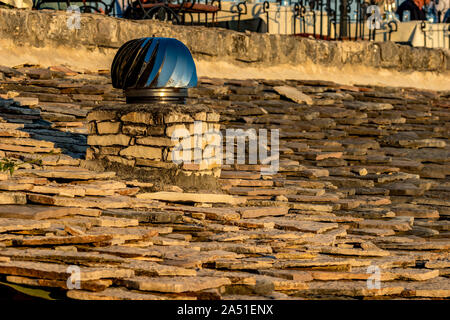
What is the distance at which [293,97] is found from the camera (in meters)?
8.42

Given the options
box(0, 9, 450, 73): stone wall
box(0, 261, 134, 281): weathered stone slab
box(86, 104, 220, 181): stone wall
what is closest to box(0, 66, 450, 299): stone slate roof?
box(0, 261, 134, 281): weathered stone slab

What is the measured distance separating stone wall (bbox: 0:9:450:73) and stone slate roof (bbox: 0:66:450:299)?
43cm

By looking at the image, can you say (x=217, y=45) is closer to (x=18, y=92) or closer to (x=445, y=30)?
(x=18, y=92)

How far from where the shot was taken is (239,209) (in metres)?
4.92

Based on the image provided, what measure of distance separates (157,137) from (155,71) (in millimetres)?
560

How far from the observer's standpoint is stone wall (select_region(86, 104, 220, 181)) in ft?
17.2

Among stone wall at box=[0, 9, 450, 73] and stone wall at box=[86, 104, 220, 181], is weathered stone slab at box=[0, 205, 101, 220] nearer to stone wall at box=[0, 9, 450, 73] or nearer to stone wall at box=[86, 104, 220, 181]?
stone wall at box=[86, 104, 220, 181]

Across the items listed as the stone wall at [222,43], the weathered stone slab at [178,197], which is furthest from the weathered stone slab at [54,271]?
the stone wall at [222,43]

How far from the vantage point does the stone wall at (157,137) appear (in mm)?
5246

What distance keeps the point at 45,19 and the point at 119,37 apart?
0.84 metres

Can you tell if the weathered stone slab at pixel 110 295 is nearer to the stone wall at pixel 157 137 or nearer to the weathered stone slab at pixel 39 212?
the weathered stone slab at pixel 39 212

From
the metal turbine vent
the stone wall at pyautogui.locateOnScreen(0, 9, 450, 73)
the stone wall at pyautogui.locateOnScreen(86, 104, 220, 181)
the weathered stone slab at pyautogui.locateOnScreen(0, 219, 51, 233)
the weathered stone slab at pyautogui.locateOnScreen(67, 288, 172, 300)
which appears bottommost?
the weathered stone slab at pyautogui.locateOnScreen(67, 288, 172, 300)

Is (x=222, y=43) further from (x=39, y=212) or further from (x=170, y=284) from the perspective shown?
(x=170, y=284)

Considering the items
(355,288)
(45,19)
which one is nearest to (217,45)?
(45,19)
